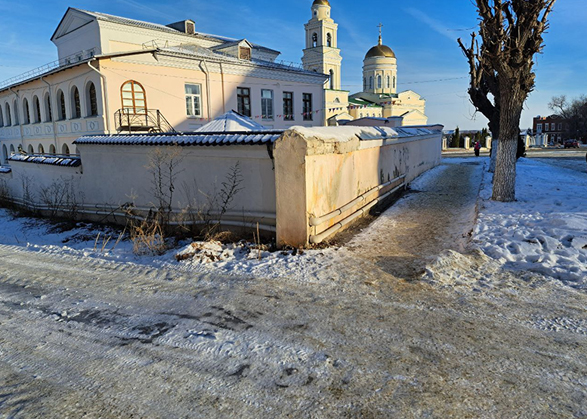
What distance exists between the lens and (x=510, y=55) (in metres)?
9.80

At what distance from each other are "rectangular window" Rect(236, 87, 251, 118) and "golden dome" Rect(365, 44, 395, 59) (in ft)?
162

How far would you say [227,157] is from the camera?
7.87 m

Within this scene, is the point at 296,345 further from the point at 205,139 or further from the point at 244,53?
the point at 244,53

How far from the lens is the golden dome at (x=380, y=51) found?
6906 centimetres

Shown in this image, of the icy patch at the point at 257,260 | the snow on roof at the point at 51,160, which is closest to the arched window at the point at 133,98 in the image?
the snow on roof at the point at 51,160

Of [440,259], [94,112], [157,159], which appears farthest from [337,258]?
[94,112]

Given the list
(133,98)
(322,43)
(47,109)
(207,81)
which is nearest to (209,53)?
(207,81)

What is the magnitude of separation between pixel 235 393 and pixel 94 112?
21137mm

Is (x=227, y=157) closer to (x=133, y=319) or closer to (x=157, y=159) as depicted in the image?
(x=157, y=159)

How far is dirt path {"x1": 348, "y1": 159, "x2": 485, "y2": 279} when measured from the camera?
635cm

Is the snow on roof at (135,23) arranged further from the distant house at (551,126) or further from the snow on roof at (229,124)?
the distant house at (551,126)

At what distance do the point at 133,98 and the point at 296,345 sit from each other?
19786mm

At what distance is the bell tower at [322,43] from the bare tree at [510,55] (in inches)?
1813

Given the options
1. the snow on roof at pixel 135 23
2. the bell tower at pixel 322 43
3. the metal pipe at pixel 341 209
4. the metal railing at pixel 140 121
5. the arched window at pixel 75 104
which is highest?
the bell tower at pixel 322 43
